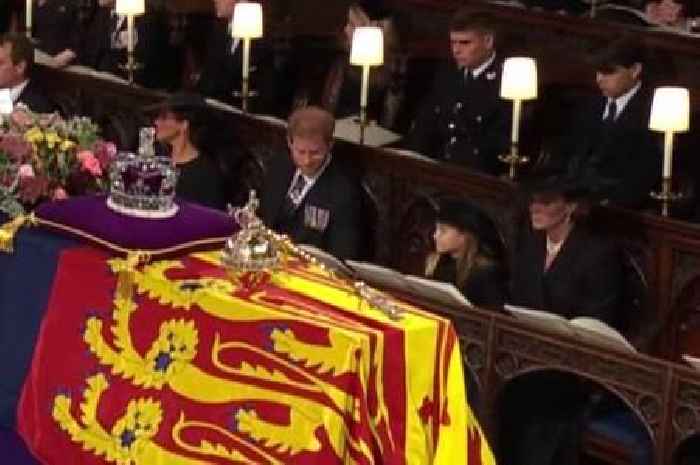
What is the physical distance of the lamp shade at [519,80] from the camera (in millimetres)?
8688

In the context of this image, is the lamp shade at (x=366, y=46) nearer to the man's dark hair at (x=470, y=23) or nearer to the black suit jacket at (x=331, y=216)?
the man's dark hair at (x=470, y=23)

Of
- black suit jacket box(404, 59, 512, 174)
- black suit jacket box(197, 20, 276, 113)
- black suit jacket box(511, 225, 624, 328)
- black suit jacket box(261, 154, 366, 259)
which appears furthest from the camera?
black suit jacket box(197, 20, 276, 113)

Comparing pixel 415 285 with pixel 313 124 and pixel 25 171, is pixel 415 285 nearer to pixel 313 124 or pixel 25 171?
pixel 313 124

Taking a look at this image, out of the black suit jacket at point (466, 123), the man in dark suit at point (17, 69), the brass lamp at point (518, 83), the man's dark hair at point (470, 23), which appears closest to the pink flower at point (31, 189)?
the brass lamp at point (518, 83)

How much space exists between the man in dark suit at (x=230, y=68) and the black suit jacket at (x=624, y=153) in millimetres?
2300

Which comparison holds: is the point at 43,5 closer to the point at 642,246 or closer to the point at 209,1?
the point at 209,1

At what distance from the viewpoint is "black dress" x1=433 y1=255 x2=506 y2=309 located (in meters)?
7.85

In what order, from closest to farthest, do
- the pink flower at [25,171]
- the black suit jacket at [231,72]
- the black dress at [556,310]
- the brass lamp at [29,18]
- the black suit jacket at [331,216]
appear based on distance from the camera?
the pink flower at [25,171] → the black dress at [556,310] → the black suit jacket at [331,216] → the black suit jacket at [231,72] → the brass lamp at [29,18]

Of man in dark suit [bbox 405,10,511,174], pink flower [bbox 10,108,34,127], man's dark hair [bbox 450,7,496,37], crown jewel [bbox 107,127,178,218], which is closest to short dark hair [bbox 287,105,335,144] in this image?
man in dark suit [bbox 405,10,511,174]

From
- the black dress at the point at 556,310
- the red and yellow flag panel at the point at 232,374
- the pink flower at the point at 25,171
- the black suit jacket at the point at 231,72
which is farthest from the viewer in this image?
the black suit jacket at the point at 231,72

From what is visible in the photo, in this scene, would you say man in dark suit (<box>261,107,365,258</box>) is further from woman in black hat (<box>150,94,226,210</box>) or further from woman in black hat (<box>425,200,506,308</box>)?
woman in black hat (<box>425,200,506,308</box>)

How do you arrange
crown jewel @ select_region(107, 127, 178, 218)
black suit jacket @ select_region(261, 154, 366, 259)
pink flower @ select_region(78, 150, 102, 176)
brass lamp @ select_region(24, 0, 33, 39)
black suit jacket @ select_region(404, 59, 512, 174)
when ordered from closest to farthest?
crown jewel @ select_region(107, 127, 178, 218)
pink flower @ select_region(78, 150, 102, 176)
black suit jacket @ select_region(261, 154, 366, 259)
black suit jacket @ select_region(404, 59, 512, 174)
brass lamp @ select_region(24, 0, 33, 39)

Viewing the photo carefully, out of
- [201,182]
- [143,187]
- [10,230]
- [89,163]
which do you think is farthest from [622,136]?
[10,230]

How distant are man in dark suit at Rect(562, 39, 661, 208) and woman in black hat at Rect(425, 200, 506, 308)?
2.70 feet
